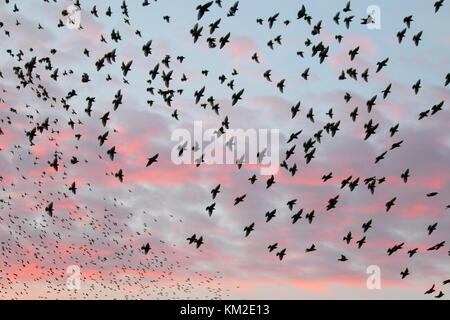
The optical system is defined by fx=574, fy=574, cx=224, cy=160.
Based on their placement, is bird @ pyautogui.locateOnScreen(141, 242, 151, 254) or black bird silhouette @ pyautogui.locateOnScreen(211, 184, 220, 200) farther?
black bird silhouette @ pyautogui.locateOnScreen(211, 184, 220, 200)

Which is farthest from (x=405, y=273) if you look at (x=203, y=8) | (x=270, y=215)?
(x=203, y=8)

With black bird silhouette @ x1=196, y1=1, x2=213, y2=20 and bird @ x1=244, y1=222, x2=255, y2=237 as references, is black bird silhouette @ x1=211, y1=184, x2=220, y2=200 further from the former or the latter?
black bird silhouette @ x1=196, y1=1, x2=213, y2=20

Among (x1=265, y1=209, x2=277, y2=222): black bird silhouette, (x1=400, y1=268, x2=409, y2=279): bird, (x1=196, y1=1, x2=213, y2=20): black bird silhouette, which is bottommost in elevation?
(x1=400, y1=268, x2=409, y2=279): bird

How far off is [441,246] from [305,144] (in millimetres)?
16062

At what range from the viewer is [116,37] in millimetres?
49938

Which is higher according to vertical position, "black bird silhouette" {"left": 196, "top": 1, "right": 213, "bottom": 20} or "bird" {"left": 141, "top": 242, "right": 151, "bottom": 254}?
"black bird silhouette" {"left": 196, "top": 1, "right": 213, "bottom": 20}

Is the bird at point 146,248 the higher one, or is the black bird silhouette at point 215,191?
the black bird silhouette at point 215,191

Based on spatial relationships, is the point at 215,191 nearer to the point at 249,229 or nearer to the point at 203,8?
the point at 249,229

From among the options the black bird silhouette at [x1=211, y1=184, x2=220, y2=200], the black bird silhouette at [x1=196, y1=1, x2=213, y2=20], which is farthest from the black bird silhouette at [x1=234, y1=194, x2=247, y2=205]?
the black bird silhouette at [x1=196, y1=1, x2=213, y2=20]

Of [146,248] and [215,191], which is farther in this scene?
[215,191]

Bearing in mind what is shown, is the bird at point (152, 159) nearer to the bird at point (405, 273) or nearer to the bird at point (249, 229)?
the bird at point (249, 229)

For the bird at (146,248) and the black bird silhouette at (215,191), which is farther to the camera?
the black bird silhouette at (215,191)

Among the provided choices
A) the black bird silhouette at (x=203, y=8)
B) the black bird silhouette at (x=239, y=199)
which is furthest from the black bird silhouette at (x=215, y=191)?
the black bird silhouette at (x=203, y=8)
